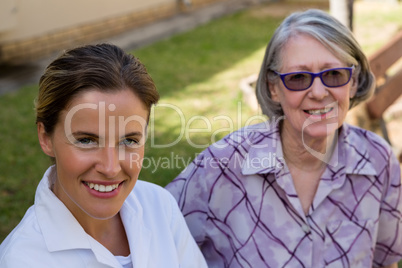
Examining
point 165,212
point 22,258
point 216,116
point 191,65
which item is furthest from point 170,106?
point 22,258

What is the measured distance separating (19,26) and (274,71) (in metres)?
6.94

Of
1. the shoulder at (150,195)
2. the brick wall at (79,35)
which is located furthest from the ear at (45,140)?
the brick wall at (79,35)

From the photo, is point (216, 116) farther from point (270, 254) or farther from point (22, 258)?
point (22, 258)

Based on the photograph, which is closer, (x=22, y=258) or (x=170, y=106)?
(x=22, y=258)

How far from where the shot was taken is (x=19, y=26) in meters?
8.69

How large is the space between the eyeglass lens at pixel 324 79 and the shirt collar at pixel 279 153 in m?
0.29

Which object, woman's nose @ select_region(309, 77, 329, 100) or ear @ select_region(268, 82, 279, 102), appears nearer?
woman's nose @ select_region(309, 77, 329, 100)

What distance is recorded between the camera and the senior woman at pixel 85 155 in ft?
5.94

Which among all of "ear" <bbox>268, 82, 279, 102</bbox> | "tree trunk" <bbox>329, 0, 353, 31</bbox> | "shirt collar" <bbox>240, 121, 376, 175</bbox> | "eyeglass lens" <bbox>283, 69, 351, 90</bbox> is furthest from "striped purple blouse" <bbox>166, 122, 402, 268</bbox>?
"tree trunk" <bbox>329, 0, 353, 31</bbox>

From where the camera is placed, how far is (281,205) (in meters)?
2.65

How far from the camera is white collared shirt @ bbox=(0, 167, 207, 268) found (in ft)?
5.87

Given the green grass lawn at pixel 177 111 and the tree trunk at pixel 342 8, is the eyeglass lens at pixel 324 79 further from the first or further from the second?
the tree trunk at pixel 342 8

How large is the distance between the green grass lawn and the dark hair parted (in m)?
0.88

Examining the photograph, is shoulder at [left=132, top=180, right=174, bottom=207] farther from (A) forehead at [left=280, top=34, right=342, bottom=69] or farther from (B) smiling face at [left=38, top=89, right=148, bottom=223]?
(A) forehead at [left=280, top=34, right=342, bottom=69]
